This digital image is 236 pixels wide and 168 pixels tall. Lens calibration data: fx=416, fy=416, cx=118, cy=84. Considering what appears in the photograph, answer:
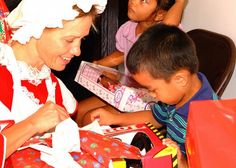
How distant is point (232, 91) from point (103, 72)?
1.84ft

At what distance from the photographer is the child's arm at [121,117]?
149cm

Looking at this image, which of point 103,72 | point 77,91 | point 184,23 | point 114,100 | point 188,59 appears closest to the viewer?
point 188,59

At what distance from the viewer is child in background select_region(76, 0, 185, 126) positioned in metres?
1.73

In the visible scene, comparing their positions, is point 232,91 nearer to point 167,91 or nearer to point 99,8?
point 167,91

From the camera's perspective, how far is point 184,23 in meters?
2.07

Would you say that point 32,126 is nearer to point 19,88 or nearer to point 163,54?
point 19,88

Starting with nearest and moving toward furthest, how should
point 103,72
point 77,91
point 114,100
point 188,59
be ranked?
point 188,59, point 114,100, point 103,72, point 77,91

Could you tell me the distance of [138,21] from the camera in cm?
186

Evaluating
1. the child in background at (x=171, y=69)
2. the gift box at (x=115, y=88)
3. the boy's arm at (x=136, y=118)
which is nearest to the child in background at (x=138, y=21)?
the gift box at (x=115, y=88)

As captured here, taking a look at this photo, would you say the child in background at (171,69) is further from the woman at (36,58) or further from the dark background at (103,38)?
the dark background at (103,38)

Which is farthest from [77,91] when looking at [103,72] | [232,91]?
[232,91]

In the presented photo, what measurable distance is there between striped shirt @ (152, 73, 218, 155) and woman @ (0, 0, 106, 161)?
14.2 inches

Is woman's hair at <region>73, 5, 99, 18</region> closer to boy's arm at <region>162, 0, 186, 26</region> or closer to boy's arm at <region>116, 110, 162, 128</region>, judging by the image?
boy's arm at <region>116, 110, 162, 128</region>

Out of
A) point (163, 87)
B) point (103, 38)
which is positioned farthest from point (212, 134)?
point (103, 38)
